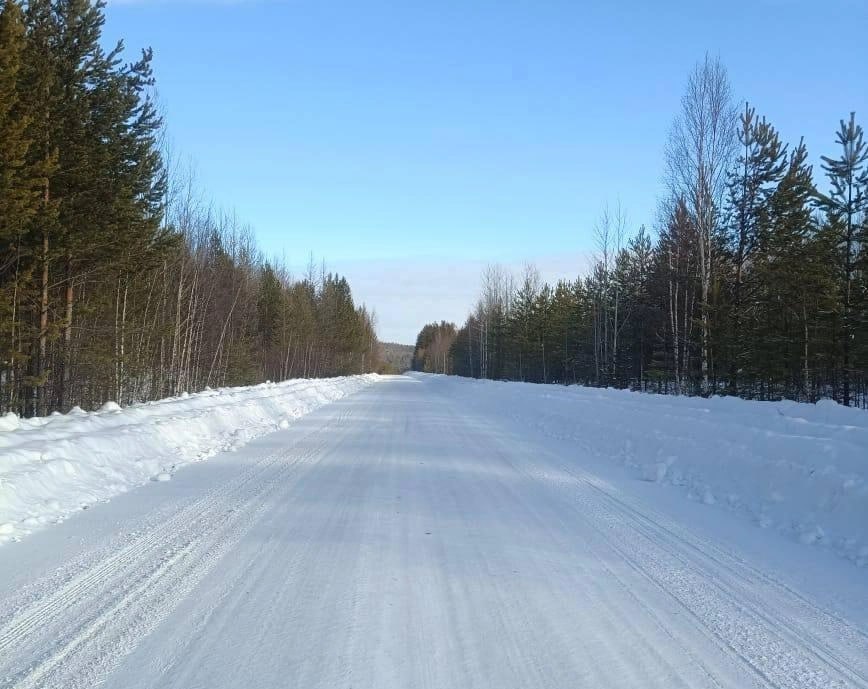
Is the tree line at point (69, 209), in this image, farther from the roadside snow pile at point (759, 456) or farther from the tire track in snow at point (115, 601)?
the roadside snow pile at point (759, 456)

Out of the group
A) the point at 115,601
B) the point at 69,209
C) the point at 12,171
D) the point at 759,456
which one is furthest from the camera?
the point at 69,209

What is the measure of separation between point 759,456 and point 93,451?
962 centimetres

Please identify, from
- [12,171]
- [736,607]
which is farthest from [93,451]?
[736,607]

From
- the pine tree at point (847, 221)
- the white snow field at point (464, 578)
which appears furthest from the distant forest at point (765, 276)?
Result: the white snow field at point (464, 578)

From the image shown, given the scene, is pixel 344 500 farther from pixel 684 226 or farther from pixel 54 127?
pixel 684 226

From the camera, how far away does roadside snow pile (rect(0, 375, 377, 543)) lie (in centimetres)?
678

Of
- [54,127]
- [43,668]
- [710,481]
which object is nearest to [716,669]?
[43,668]

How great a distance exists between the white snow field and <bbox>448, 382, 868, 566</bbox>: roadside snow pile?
37 millimetres

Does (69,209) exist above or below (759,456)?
above

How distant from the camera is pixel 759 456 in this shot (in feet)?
27.3

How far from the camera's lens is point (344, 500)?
7.54 meters

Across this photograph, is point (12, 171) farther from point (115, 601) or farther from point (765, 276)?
point (765, 276)

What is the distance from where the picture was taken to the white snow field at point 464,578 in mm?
3381

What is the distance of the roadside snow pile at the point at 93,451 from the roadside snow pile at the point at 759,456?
7732 millimetres
